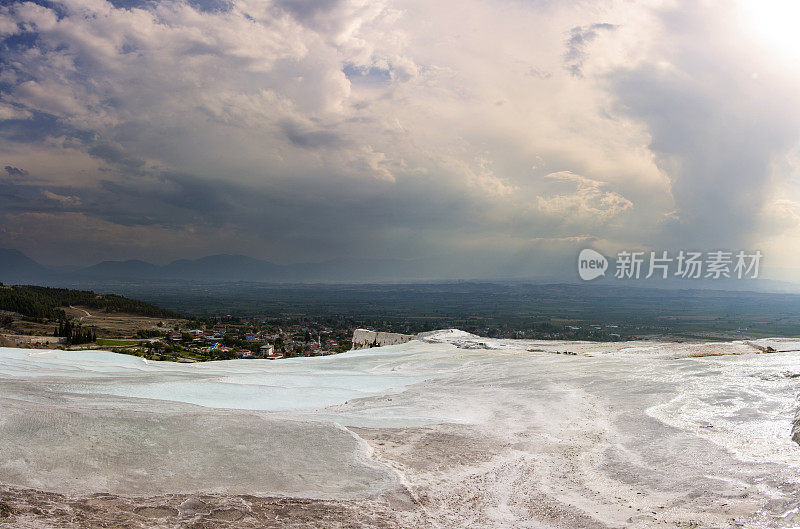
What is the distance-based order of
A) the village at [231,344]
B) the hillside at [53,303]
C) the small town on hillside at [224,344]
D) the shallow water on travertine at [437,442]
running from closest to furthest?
1. the shallow water on travertine at [437,442]
2. the small town on hillside at [224,344]
3. the village at [231,344]
4. the hillside at [53,303]

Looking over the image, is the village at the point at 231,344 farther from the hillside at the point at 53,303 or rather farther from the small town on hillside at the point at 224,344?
the hillside at the point at 53,303

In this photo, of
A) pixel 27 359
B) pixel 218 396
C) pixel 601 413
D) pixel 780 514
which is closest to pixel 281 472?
pixel 218 396

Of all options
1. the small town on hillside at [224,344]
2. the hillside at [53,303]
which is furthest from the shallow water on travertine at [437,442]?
the hillside at [53,303]

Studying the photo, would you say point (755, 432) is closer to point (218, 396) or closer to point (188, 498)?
point (188, 498)

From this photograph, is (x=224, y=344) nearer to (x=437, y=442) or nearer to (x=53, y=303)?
(x=53, y=303)

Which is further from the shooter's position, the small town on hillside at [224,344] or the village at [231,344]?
the village at [231,344]

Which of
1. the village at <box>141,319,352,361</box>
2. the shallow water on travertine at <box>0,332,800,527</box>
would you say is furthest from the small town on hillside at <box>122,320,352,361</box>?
the shallow water on travertine at <box>0,332,800,527</box>

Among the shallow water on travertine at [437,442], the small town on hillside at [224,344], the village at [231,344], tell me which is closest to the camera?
the shallow water on travertine at [437,442]

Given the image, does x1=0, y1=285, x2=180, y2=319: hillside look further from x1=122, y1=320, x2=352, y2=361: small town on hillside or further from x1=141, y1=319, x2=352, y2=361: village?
x1=141, y1=319, x2=352, y2=361: village
